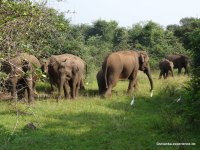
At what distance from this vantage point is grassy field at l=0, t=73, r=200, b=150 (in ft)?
29.8

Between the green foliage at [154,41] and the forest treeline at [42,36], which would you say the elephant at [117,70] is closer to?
the forest treeline at [42,36]

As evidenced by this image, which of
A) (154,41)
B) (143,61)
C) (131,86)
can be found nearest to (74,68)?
(131,86)

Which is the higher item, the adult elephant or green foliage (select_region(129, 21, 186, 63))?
green foliage (select_region(129, 21, 186, 63))

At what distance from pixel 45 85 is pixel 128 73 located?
413 cm

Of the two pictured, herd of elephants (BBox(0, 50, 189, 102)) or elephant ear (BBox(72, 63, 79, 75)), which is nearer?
herd of elephants (BBox(0, 50, 189, 102))

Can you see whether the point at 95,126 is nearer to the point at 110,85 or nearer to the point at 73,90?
the point at 73,90

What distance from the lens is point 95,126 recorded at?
35.3ft

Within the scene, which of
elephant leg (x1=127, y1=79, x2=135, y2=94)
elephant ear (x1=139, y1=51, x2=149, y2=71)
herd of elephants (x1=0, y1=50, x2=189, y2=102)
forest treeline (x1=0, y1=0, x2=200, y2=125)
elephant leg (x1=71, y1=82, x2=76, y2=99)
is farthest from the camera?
elephant ear (x1=139, y1=51, x2=149, y2=71)

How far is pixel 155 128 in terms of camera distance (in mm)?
10414

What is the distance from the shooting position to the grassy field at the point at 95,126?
9078mm

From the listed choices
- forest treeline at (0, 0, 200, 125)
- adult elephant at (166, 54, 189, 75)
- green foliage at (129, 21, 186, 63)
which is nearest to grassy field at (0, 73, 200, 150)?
forest treeline at (0, 0, 200, 125)

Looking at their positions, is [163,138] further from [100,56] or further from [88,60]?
[100,56]

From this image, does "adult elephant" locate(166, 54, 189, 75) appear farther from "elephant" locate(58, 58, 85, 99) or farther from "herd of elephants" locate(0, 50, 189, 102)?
"elephant" locate(58, 58, 85, 99)

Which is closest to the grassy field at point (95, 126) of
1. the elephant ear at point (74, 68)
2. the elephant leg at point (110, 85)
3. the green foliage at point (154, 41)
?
the elephant leg at point (110, 85)
